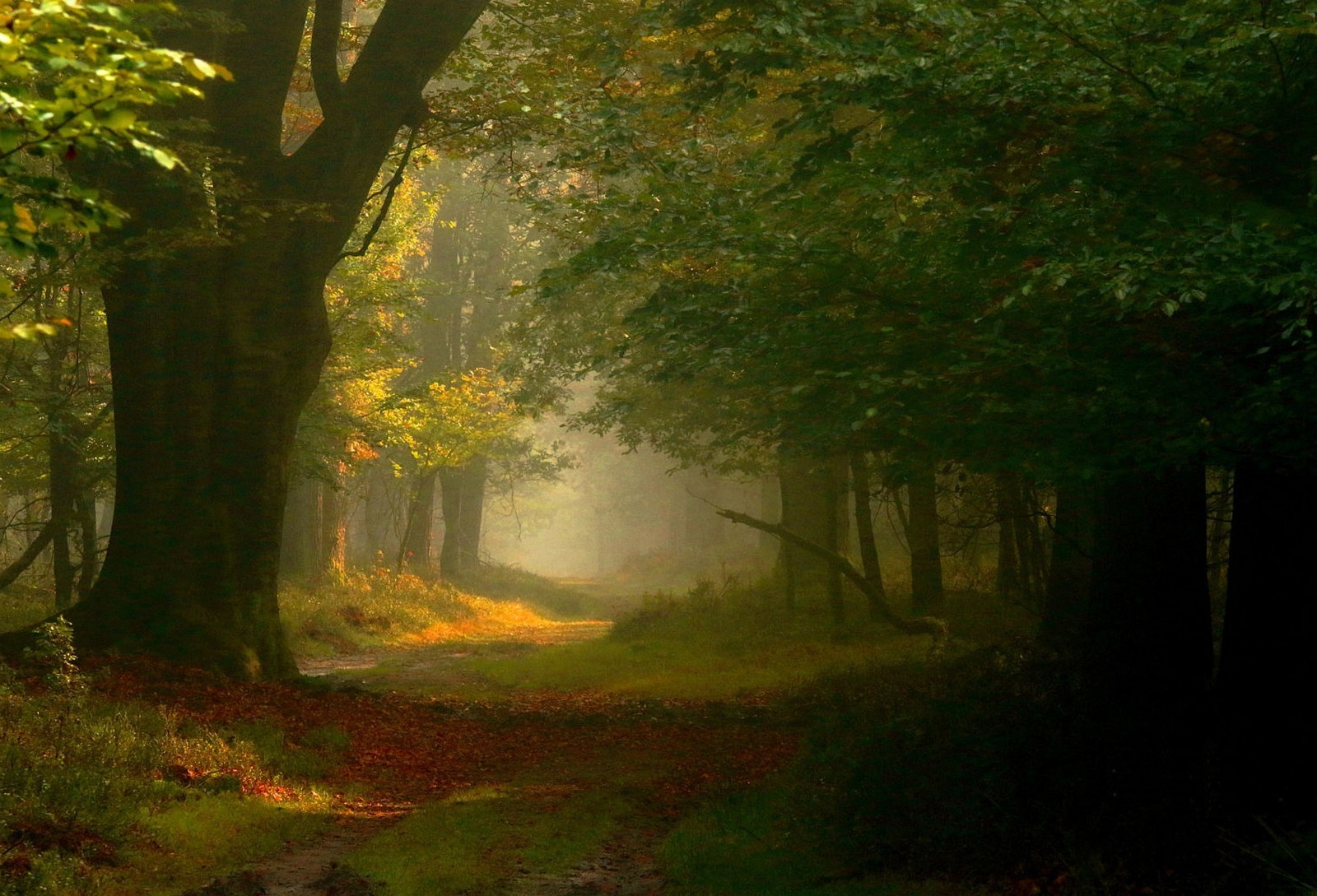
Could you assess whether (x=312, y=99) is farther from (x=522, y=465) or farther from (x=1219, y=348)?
(x=1219, y=348)

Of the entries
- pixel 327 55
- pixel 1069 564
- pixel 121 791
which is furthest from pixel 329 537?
pixel 121 791

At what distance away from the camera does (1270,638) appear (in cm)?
736

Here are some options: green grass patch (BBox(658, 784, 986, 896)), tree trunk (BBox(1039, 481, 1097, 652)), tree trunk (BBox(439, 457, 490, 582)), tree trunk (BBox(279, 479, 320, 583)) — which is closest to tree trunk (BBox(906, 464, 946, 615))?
tree trunk (BBox(1039, 481, 1097, 652))

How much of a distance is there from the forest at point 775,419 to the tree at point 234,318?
0.05 meters

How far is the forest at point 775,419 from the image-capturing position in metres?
6.07

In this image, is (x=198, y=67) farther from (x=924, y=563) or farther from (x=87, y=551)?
(x=87, y=551)

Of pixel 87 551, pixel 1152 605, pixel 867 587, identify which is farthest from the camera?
pixel 867 587

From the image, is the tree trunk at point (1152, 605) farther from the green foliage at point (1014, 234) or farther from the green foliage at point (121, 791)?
the green foliage at point (121, 791)

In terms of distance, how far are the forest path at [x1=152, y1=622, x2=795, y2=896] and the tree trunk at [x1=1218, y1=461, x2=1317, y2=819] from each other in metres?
3.94

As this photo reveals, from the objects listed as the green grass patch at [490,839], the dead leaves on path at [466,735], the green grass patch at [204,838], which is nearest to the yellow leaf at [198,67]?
the green grass patch at [204,838]

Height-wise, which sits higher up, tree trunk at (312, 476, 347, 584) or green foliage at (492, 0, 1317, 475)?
green foliage at (492, 0, 1317, 475)

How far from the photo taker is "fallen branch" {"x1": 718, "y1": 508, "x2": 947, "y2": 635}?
54.9ft

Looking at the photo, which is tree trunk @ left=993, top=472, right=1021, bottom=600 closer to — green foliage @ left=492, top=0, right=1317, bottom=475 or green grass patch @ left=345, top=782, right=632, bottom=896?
green foliage @ left=492, top=0, right=1317, bottom=475

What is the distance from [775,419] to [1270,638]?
12.0ft
